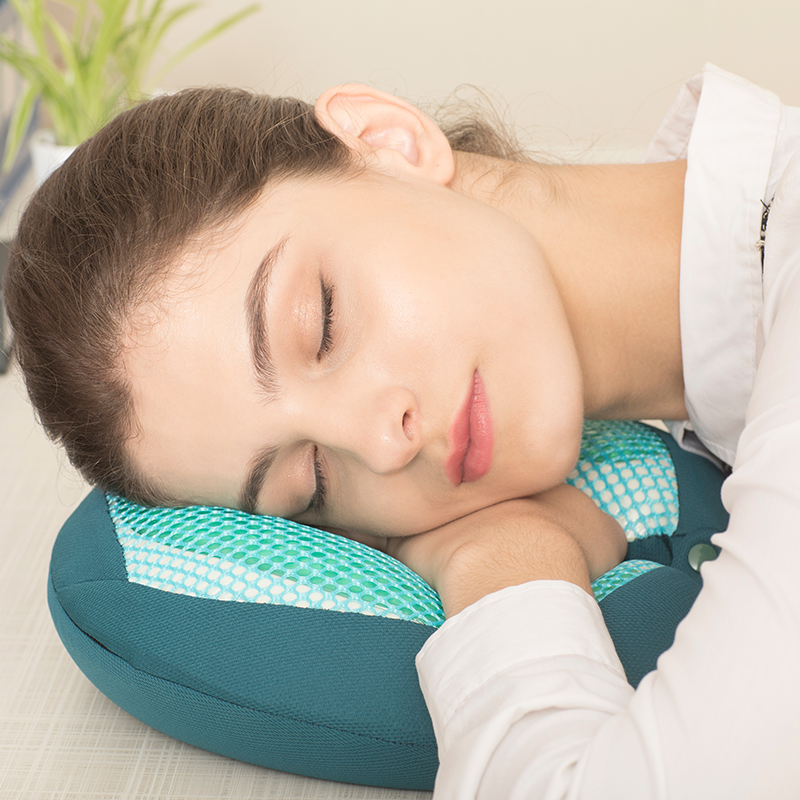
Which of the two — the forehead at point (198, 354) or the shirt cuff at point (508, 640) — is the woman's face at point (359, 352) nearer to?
the forehead at point (198, 354)

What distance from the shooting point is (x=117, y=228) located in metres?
0.89

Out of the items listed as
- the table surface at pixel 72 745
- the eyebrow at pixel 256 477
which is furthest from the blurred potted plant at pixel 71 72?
the eyebrow at pixel 256 477

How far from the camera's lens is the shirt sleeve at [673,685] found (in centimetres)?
51

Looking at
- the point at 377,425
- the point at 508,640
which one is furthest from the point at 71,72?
the point at 508,640

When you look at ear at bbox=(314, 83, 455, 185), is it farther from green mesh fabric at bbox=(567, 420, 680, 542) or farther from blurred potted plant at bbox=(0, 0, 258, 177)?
blurred potted plant at bbox=(0, 0, 258, 177)

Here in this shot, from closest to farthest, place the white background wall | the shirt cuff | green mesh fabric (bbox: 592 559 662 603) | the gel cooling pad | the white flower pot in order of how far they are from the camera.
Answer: the shirt cuff < the gel cooling pad < green mesh fabric (bbox: 592 559 662 603) < the white flower pot < the white background wall

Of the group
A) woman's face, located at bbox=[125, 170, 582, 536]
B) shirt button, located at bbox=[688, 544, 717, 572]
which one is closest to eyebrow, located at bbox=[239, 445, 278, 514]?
woman's face, located at bbox=[125, 170, 582, 536]

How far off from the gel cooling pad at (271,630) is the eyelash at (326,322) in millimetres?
198

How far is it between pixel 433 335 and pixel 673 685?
40 cm

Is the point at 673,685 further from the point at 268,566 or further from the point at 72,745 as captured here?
the point at 72,745

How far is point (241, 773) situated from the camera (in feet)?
2.67

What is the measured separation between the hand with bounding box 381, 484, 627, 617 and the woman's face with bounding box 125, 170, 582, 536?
6 centimetres

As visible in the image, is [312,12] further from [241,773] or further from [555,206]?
[241,773]

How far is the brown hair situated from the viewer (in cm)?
88
